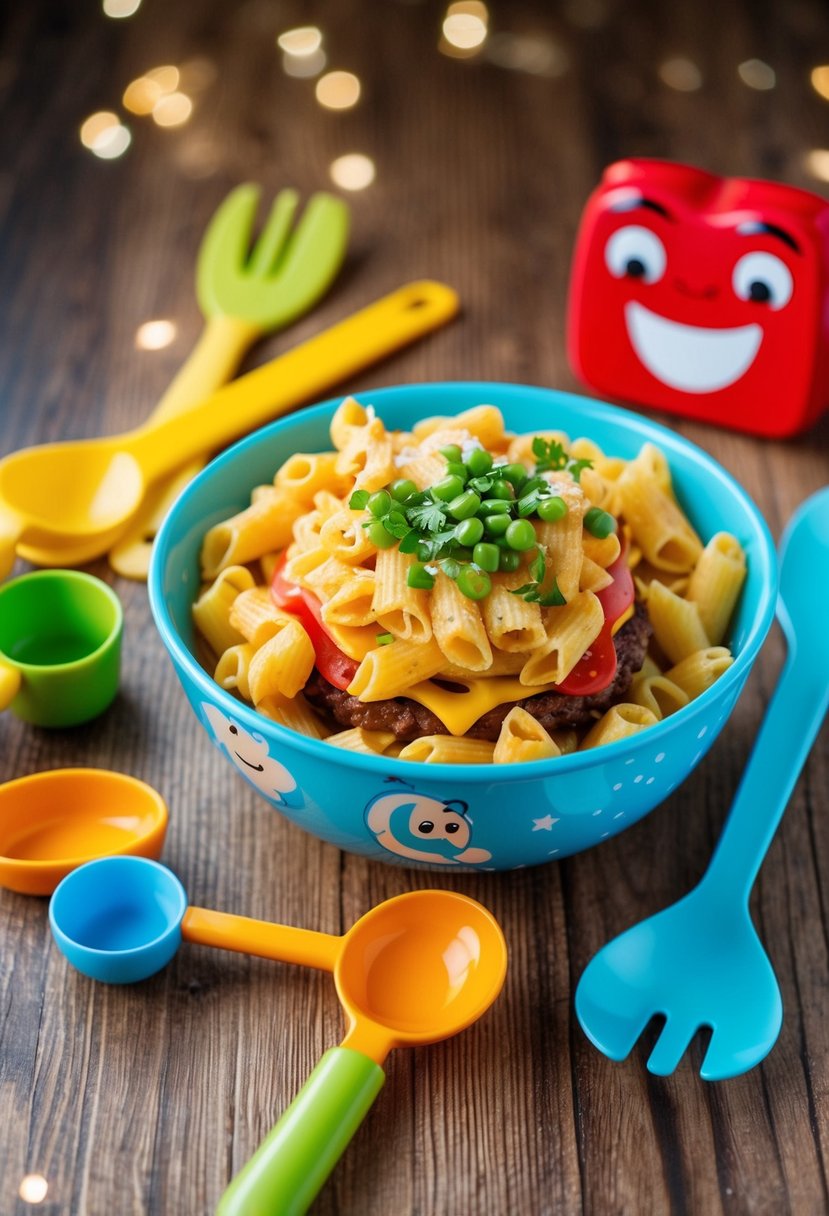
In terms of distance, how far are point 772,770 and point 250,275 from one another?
5.69 feet

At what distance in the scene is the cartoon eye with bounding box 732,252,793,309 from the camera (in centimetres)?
246

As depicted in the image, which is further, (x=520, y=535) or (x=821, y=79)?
(x=821, y=79)

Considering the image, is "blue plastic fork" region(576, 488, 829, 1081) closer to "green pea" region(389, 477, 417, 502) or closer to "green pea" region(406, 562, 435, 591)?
"green pea" region(406, 562, 435, 591)

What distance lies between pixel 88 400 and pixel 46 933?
133cm

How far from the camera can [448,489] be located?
171 cm

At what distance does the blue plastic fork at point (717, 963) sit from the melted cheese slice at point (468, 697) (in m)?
0.36

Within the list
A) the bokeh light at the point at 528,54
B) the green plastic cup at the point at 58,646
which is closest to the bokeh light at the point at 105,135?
the bokeh light at the point at 528,54

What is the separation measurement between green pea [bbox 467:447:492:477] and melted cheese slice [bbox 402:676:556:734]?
29 centimetres

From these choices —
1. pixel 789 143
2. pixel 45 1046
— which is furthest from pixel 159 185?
pixel 45 1046

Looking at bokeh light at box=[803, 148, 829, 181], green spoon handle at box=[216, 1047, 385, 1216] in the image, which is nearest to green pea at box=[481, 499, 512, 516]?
green spoon handle at box=[216, 1047, 385, 1216]

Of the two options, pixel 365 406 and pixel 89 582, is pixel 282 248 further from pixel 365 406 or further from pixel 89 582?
pixel 89 582

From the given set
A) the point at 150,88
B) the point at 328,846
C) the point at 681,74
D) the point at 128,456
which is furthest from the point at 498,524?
the point at 681,74

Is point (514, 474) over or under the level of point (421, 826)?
over

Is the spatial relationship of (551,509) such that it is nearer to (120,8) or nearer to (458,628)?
(458,628)
